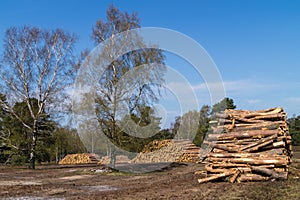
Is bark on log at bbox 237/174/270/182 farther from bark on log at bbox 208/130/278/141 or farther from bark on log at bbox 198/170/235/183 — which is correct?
bark on log at bbox 208/130/278/141

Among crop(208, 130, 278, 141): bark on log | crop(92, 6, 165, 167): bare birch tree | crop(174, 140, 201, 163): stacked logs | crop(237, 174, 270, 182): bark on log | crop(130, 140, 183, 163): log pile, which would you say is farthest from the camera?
crop(174, 140, 201, 163): stacked logs

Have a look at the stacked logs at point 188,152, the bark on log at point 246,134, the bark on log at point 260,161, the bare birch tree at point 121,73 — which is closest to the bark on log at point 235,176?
the bark on log at point 260,161

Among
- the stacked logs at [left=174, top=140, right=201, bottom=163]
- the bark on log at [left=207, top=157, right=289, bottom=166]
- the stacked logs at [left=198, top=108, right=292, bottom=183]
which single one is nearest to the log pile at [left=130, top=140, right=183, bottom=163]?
the stacked logs at [left=174, top=140, right=201, bottom=163]

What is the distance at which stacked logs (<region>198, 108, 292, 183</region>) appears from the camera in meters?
11.1

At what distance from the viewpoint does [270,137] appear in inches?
483

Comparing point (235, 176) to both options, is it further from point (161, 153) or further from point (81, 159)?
point (81, 159)

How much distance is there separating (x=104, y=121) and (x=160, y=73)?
4.29 m

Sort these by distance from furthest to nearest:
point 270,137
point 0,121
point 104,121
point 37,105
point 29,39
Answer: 1. point 0,121
2. point 37,105
3. point 29,39
4. point 104,121
5. point 270,137

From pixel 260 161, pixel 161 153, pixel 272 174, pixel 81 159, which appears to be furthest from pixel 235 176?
pixel 81 159

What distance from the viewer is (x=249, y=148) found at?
1230cm

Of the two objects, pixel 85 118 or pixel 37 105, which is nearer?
pixel 85 118

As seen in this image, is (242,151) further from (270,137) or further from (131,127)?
(131,127)

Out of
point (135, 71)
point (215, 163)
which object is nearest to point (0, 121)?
point (135, 71)

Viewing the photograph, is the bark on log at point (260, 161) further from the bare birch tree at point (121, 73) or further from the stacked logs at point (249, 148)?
the bare birch tree at point (121, 73)
